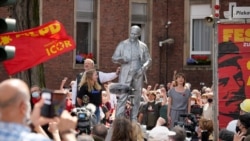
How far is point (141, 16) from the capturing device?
32938 mm

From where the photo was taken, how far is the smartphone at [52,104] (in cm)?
492

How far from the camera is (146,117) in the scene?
2162cm

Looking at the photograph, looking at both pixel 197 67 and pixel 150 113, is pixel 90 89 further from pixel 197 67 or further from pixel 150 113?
pixel 197 67

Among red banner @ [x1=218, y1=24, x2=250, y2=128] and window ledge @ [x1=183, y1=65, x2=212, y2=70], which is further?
window ledge @ [x1=183, y1=65, x2=212, y2=70]

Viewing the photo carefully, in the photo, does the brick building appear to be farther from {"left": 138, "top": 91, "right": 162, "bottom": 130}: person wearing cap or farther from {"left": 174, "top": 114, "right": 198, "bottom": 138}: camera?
{"left": 174, "top": 114, "right": 198, "bottom": 138}: camera

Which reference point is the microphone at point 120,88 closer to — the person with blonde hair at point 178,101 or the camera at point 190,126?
the camera at point 190,126

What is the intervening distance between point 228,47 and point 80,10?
15805 mm

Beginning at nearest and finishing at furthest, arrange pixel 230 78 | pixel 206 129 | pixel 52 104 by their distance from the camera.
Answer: pixel 52 104 → pixel 206 129 → pixel 230 78

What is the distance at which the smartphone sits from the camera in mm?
4922

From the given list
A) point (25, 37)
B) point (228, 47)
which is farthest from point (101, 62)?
point (25, 37)

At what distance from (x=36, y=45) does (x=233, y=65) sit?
195 inches

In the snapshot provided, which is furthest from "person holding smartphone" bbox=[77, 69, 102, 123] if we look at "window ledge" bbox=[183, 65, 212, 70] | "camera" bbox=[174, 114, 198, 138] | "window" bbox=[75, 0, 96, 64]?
"window ledge" bbox=[183, 65, 212, 70]

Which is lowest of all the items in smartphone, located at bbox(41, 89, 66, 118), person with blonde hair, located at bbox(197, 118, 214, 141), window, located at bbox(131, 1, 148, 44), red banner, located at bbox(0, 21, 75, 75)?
person with blonde hair, located at bbox(197, 118, 214, 141)

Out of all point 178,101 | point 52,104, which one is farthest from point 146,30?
point 52,104
